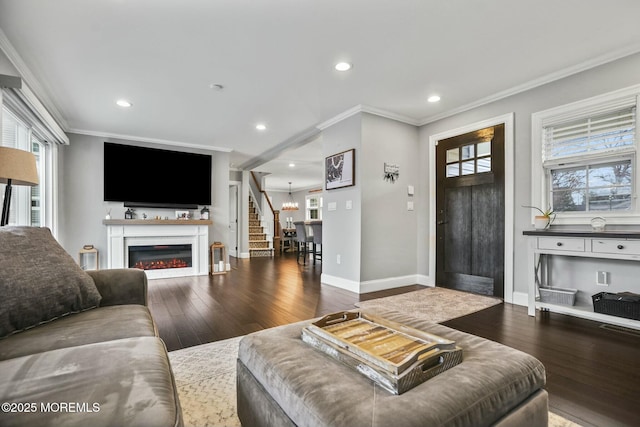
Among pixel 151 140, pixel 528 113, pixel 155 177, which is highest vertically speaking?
pixel 151 140

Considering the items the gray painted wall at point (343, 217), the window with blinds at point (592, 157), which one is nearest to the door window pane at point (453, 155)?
the window with blinds at point (592, 157)

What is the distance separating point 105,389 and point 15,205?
3721 mm

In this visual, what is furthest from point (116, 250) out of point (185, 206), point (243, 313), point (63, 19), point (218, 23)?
point (218, 23)

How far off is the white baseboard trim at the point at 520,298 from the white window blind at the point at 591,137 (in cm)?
142

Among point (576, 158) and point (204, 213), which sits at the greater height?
point (576, 158)

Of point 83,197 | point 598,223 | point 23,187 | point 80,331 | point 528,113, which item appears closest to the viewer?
point 80,331

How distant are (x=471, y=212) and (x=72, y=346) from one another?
4073 mm

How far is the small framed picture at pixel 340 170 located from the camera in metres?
4.16

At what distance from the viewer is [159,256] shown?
532cm

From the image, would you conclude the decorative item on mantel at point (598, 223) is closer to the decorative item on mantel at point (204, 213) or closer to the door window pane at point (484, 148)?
the door window pane at point (484, 148)

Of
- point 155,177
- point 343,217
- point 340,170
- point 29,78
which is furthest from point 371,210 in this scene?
point 29,78

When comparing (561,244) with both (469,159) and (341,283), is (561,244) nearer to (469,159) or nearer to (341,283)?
(469,159)

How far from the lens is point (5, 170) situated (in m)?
1.97

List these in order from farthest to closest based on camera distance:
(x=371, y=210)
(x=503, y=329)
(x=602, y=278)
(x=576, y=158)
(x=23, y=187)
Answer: (x=371, y=210) → (x=23, y=187) → (x=576, y=158) → (x=602, y=278) → (x=503, y=329)
